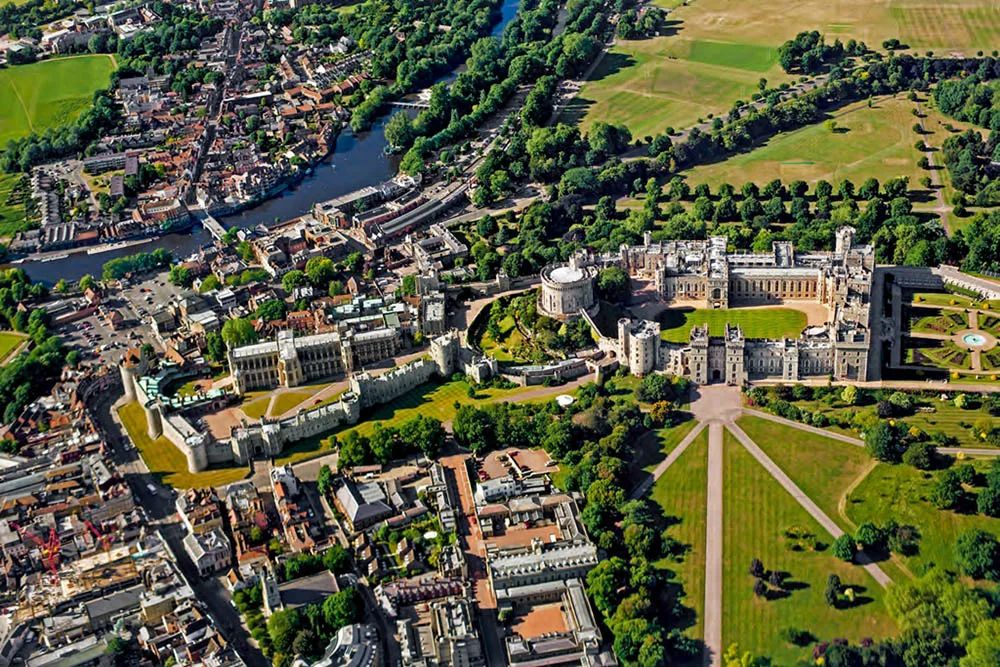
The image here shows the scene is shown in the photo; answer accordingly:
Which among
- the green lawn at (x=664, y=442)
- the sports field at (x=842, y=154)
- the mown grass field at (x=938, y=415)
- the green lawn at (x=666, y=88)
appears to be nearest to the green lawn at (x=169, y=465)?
the green lawn at (x=664, y=442)

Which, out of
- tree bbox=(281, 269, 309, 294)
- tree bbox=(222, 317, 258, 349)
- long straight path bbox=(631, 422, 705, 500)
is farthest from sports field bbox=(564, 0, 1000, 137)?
long straight path bbox=(631, 422, 705, 500)

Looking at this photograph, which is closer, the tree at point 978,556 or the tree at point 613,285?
the tree at point 978,556

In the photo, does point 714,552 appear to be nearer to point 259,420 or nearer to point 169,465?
point 259,420

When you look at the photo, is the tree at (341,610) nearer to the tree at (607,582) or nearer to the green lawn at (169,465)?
the tree at (607,582)

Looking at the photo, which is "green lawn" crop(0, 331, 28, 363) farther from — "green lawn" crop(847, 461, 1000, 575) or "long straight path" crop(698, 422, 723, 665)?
"green lawn" crop(847, 461, 1000, 575)

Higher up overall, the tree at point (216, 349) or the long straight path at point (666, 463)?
the tree at point (216, 349)

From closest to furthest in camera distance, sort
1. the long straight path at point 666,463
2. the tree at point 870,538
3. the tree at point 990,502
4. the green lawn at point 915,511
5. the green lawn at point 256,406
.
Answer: the green lawn at point 915,511 → the tree at point 870,538 → the tree at point 990,502 → the long straight path at point 666,463 → the green lawn at point 256,406
